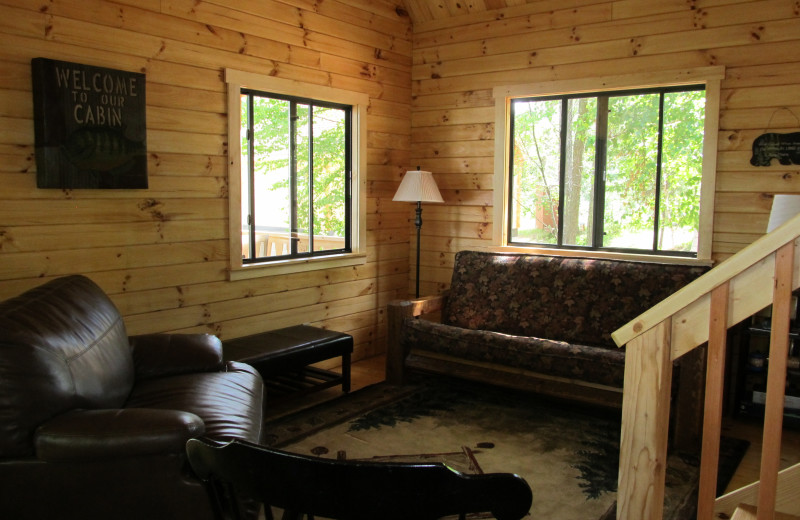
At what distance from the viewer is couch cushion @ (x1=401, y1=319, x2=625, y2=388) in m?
3.42

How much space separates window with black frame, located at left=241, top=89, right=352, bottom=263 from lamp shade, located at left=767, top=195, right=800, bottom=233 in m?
2.75

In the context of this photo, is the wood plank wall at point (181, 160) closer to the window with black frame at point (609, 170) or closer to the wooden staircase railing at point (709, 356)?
the window with black frame at point (609, 170)

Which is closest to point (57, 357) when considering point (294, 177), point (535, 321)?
point (294, 177)

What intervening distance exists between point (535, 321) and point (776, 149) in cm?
172

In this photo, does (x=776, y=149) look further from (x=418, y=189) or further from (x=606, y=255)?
(x=418, y=189)

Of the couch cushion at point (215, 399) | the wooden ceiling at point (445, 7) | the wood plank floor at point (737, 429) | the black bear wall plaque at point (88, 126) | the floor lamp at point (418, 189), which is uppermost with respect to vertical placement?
the wooden ceiling at point (445, 7)

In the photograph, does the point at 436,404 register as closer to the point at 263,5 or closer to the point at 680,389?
the point at 680,389

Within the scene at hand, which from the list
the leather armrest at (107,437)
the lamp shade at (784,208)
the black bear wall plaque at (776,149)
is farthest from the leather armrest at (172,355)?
the black bear wall plaque at (776,149)

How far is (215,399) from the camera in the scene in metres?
2.46

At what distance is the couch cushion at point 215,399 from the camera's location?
2.23 m

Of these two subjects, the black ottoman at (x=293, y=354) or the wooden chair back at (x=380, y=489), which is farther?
the black ottoman at (x=293, y=354)

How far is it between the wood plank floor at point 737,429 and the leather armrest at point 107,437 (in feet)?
5.81

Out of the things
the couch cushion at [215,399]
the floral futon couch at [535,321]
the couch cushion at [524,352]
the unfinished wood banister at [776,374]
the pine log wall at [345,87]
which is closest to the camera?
the unfinished wood banister at [776,374]

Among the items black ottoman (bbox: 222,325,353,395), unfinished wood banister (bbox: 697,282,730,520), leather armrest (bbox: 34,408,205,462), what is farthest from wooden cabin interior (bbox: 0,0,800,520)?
unfinished wood banister (bbox: 697,282,730,520)
